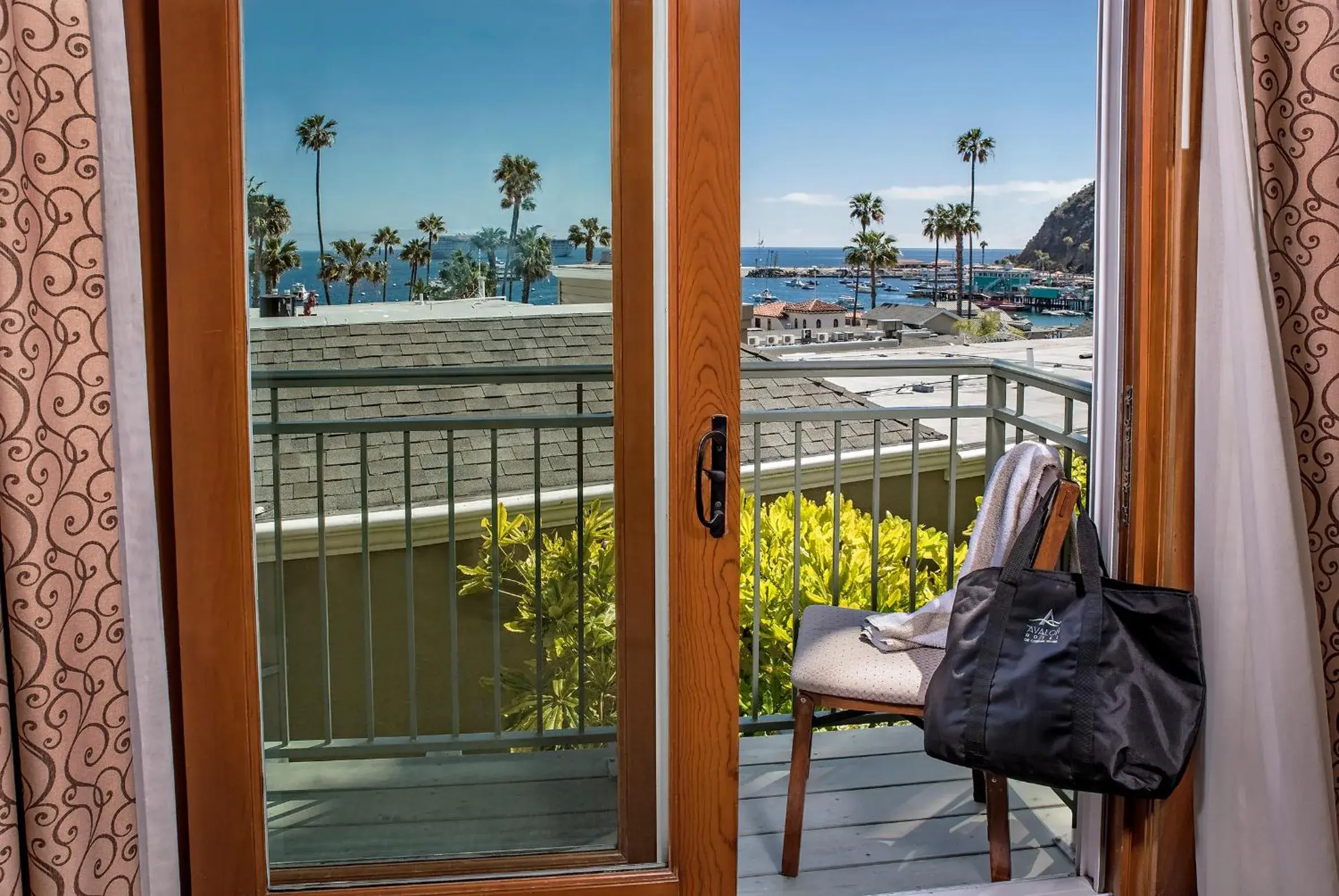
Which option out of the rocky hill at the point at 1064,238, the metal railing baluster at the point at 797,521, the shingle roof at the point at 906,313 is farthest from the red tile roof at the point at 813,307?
the metal railing baluster at the point at 797,521

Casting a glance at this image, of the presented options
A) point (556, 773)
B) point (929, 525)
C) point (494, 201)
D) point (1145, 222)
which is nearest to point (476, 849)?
point (556, 773)

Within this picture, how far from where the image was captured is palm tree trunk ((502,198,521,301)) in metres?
1.59

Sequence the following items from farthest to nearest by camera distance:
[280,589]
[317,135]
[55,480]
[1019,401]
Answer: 1. [1019,401]
2. [280,589]
3. [317,135]
4. [55,480]

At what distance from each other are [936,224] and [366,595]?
3.03m

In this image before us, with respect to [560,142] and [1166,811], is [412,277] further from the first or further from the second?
[1166,811]

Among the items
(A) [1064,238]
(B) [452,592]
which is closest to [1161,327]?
(B) [452,592]

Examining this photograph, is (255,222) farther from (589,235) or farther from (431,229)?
(589,235)

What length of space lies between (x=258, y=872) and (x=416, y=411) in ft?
2.59

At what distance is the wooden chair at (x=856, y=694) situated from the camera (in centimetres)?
208

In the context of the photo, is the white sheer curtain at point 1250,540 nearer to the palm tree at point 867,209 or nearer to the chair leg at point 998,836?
the chair leg at point 998,836

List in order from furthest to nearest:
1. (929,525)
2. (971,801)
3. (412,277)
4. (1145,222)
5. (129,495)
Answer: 1. (929,525)
2. (971,801)
3. (1145,222)
4. (412,277)
5. (129,495)

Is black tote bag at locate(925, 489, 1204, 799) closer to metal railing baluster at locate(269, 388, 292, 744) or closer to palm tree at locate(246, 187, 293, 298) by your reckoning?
metal railing baluster at locate(269, 388, 292, 744)

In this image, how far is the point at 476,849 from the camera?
175 cm

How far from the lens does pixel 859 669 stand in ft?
7.20
